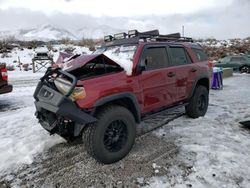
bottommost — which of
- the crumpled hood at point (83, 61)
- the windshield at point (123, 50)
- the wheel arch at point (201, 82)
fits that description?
the wheel arch at point (201, 82)

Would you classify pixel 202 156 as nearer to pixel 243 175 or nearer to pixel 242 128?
pixel 243 175

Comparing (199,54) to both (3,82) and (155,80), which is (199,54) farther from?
(3,82)

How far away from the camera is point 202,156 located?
154 inches

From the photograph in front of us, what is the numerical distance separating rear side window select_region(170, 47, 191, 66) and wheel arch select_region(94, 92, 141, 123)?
59.7 inches

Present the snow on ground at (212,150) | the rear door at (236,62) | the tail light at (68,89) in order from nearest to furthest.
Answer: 1. the snow on ground at (212,150)
2. the tail light at (68,89)
3. the rear door at (236,62)

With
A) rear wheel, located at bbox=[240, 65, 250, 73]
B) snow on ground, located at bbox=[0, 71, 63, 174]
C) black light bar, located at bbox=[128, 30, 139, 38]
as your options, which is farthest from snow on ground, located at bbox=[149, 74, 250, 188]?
rear wheel, located at bbox=[240, 65, 250, 73]

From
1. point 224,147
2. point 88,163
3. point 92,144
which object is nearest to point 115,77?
point 92,144

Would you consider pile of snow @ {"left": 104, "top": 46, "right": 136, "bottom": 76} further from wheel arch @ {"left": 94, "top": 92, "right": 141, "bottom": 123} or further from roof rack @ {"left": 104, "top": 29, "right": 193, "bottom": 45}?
wheel arch @ {"left": 94, "top": 92, "right": 141, "bottom": 123}

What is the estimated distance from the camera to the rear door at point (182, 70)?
5.04 metres

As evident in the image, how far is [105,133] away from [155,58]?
1.79 metres

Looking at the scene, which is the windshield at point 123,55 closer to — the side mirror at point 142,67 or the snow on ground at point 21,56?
the side mirror at point 142,67

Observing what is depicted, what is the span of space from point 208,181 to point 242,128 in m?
2.43

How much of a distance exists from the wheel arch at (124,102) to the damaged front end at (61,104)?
241 mm

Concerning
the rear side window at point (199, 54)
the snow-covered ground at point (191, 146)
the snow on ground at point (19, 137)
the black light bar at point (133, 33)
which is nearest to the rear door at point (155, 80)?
the black light bar at point (133, 33)
